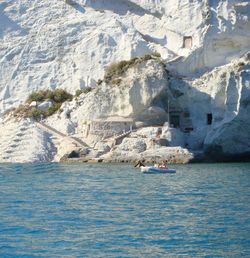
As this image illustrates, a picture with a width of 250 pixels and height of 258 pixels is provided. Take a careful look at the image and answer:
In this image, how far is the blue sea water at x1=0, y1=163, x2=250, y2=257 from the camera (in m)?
18.3

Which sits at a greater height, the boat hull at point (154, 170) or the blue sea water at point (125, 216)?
the boat hull at point (154, 170)

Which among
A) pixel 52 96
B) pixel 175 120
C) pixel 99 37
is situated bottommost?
pixel 175 120

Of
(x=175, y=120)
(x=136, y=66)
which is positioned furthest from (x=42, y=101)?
(x=175, y=120)

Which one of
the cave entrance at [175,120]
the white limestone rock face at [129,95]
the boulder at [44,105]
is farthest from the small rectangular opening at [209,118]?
the boulder at [44,105]

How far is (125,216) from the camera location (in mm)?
22516

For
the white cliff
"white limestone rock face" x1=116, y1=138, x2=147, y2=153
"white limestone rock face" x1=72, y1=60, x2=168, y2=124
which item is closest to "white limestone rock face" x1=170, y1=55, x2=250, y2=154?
the white cliff

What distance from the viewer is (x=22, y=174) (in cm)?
3888

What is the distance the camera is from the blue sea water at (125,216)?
18.3 meters

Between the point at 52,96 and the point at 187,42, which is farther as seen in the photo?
the point at 52,96

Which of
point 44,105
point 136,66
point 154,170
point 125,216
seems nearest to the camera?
point 125,216

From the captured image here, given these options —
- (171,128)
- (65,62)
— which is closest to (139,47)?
(65,62)

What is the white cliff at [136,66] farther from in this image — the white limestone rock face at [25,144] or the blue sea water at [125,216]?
the blue sea water at [125,216]

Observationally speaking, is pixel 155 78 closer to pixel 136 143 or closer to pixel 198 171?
pixel 136 143

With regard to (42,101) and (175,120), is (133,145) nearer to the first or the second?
(175,120)
